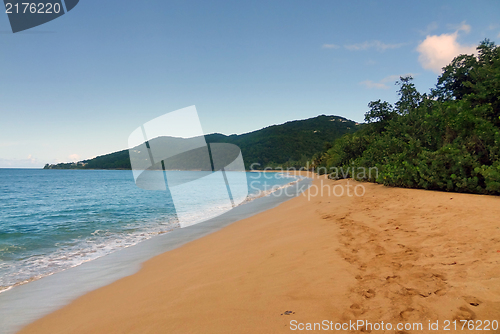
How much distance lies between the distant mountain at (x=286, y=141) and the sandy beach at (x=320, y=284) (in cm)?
9858

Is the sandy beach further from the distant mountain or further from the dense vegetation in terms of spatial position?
the distant mountain

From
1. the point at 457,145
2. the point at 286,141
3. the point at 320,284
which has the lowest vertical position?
the point at 320,284

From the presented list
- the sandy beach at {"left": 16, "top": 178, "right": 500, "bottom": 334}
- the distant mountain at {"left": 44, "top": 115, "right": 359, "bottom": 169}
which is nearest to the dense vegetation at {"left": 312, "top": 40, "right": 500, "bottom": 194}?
the sandy beach at {"left": 16, "top": 178, "right": 500, "bottom": 334}

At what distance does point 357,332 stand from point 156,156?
27.7 ft

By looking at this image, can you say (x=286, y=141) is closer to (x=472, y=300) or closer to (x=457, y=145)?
(x=457, y=145)

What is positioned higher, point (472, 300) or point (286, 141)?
point (286, 141)

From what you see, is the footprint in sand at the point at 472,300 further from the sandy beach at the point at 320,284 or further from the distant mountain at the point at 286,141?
the distant mountain at the point at 286,141

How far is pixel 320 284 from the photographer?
3.53 m

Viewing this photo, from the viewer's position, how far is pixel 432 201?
816 centimetres

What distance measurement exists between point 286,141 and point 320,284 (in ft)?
398

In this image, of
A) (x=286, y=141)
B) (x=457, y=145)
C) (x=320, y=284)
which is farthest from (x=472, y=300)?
(x=286, y=141)

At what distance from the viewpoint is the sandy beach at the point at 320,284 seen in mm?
2777

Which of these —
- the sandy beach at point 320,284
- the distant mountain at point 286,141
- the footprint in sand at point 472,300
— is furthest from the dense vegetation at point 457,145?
the distant mountain at point 286,141

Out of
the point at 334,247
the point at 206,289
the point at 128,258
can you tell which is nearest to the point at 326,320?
the point at 206,289
